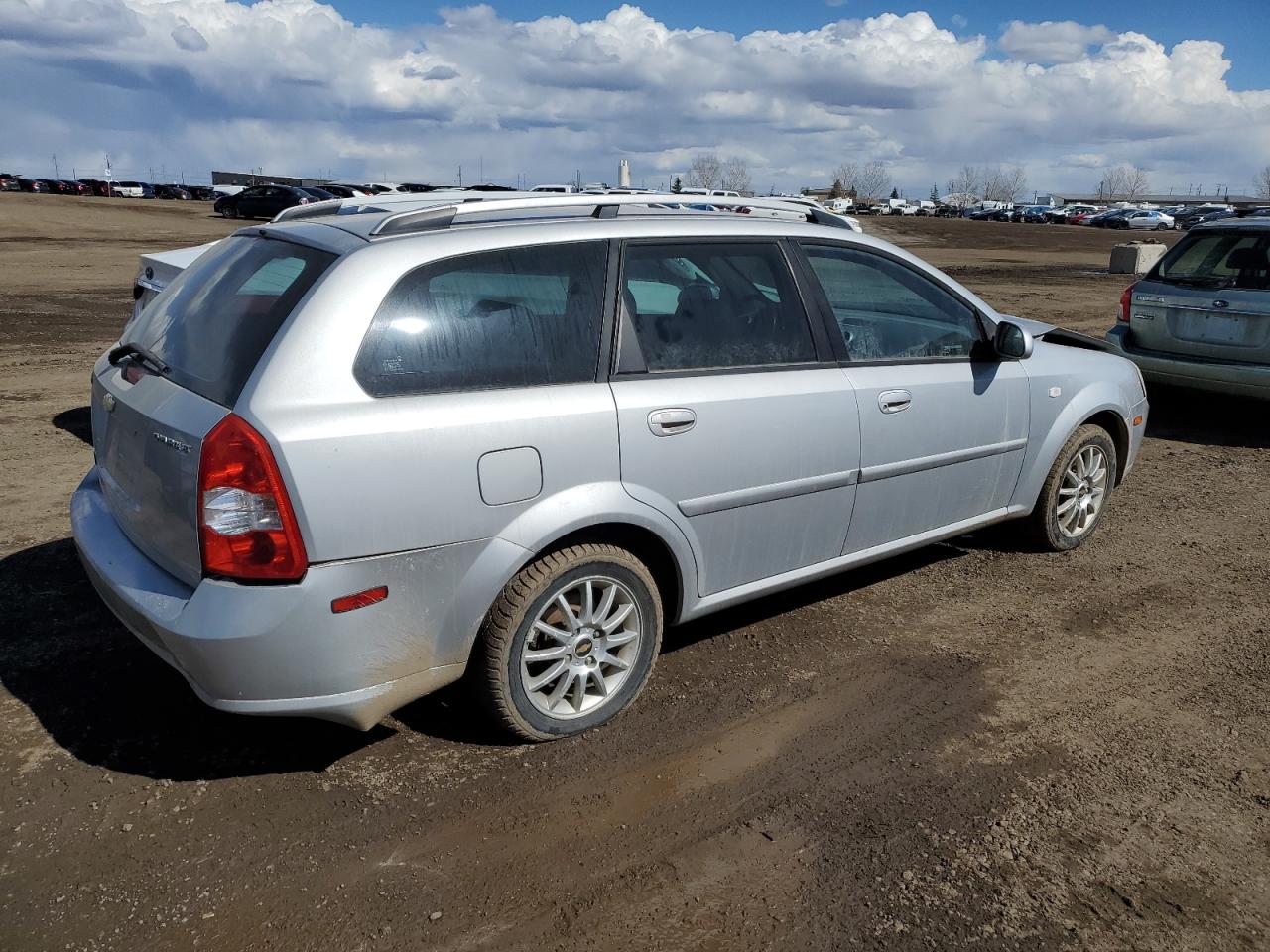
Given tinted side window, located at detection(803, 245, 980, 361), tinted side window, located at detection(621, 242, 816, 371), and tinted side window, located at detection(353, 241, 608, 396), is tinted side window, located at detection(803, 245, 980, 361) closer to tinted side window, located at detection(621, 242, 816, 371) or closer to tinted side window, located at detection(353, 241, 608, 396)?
tinted side window, located at detection(621, 242, 816, 371)

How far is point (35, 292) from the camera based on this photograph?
1577cm

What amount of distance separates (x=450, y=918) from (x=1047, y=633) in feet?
9.82

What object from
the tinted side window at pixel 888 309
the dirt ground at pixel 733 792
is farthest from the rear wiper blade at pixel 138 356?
the tinted side window at pixel 888 309

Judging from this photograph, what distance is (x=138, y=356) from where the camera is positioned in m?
3.64

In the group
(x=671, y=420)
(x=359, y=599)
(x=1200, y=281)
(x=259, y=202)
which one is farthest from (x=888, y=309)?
(x=259, y=202)

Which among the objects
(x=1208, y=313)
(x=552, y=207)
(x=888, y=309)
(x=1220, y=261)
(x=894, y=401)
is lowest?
(x=894, y=401)

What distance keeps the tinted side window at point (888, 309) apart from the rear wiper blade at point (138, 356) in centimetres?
247

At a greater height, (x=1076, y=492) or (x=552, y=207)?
(x=552, y=207)

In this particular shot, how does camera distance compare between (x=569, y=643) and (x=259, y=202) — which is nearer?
(x=569, y=643)

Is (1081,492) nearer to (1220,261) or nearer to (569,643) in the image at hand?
(569,643)

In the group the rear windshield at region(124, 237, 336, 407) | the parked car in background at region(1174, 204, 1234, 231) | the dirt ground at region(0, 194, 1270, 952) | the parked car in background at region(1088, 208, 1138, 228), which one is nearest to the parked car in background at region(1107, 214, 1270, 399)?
the dirt ground at region(0, 194, 1270, 952)

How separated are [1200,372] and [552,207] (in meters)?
6.32

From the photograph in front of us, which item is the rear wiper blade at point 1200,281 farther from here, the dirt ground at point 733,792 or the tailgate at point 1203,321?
the dirt ground at point 733,792

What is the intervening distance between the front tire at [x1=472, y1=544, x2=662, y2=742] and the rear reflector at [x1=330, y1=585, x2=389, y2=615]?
0.41 m
